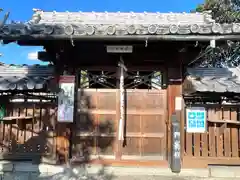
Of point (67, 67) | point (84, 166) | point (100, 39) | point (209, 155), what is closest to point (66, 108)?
point (67, 67)

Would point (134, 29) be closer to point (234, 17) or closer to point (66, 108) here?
point (66, 108)

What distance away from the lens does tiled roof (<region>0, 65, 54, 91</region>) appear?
23.5 feet

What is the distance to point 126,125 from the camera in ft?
25.5

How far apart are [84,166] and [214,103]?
4.03 m

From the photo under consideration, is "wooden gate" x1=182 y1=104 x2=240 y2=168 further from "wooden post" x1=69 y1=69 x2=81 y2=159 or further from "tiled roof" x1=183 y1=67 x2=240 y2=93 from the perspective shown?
"wooden post" x1=69 y1=69 x2=81 y2=159

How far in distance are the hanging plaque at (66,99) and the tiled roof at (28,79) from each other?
0.43 meters

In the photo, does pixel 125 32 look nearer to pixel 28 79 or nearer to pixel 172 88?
pixel 172 88

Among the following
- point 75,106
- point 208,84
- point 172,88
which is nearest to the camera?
point 208,84

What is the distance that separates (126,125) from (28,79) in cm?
294

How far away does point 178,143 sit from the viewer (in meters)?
7.45

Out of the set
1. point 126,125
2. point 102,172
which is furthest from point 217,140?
point 102,172

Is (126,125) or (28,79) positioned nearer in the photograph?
(28,79)

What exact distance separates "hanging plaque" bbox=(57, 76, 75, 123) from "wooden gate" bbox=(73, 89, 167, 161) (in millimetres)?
361

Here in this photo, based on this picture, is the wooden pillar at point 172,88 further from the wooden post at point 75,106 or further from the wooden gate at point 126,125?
the wooden post at point 75,106
